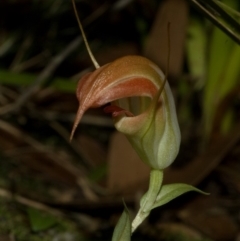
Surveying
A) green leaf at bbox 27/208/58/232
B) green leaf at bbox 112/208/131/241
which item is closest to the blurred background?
green leaf at bbox 27/208/58/232

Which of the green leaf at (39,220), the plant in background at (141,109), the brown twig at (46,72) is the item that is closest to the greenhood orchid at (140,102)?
the plant in background at (141,109)

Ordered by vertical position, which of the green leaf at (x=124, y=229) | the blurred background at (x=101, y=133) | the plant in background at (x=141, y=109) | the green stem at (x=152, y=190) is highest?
the plant in background at (x=141, y=109)

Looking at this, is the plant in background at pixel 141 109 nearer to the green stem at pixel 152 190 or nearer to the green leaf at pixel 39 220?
the green stem at pixel 152 190

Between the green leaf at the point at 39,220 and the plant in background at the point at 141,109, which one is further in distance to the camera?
the green leaf at the point at 39,220

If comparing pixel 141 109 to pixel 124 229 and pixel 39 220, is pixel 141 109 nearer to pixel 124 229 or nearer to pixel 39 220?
pixel 124 229

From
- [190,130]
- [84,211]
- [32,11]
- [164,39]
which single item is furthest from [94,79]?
[190,130]

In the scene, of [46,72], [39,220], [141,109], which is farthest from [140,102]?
[46,72]

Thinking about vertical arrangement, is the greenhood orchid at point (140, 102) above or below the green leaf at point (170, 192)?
above
